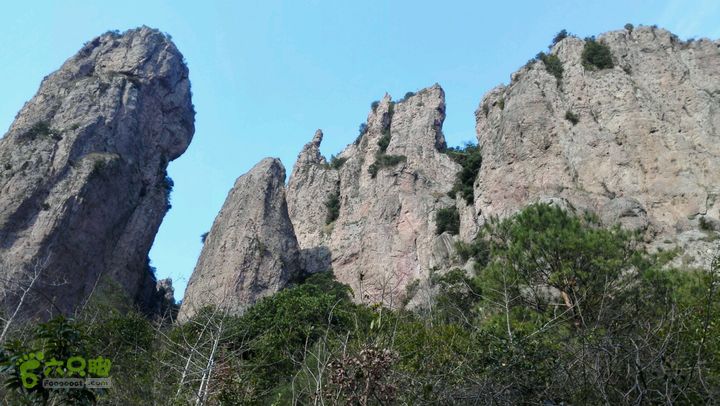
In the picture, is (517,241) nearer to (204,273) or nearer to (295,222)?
(204,273)

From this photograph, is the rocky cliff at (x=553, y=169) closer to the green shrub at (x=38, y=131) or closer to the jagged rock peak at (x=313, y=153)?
the jagged rock peak at (x=313, y=153)

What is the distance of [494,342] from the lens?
26.4ft

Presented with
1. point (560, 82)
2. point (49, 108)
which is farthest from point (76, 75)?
point (560, 82)

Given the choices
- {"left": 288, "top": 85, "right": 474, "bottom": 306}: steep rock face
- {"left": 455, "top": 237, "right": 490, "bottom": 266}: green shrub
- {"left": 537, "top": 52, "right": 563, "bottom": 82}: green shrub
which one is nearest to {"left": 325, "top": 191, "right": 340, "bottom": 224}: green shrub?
{"left": 288, "top": 85, "right": 474, "bottom": 306}: steep rock face

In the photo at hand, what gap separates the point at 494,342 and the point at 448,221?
27.0 metres

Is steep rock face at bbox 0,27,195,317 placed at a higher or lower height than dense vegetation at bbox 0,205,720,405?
higher

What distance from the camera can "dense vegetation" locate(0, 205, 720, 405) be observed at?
598cm

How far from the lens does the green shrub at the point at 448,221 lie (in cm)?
3459

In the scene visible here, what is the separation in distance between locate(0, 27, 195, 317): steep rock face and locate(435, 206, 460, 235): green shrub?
17073 millimetres

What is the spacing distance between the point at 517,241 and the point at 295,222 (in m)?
29.8

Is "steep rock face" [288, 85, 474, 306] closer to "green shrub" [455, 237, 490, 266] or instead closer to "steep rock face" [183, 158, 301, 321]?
"green shrub" [455, 237, 490, 266]

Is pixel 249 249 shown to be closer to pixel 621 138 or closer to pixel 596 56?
pixel 621 138

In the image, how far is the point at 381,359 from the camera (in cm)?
607

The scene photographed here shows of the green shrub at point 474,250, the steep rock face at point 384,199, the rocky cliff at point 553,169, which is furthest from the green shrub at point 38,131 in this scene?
the green shrub at point 474,250
